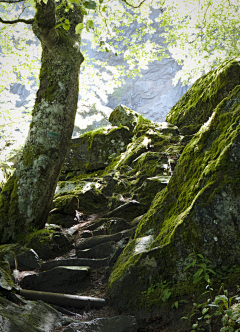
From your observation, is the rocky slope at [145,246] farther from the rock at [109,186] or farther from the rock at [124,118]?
the rock at [124,118]

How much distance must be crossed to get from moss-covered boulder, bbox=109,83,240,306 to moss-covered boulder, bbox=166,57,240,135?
4.77m

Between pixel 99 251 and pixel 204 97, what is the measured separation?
278 inches

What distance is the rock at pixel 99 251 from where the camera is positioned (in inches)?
172

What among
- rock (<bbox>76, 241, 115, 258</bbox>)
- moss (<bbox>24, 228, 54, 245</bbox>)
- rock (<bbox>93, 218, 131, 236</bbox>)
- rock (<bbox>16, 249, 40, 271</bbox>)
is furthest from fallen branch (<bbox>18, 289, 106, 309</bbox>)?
rock (<bbox>93, 218, 131, 236</bbox>)

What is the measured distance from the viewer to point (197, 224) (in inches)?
105

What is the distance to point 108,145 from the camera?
1080 cm

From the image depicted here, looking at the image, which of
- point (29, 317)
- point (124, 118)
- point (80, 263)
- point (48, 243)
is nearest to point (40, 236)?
point (48, 243)

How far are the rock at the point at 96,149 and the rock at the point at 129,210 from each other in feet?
16.2

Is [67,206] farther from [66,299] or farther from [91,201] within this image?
[66,299]

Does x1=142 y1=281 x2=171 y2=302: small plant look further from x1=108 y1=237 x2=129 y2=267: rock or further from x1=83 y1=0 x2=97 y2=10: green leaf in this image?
x1=83 y1=0 x2=97 y2=10: green leaf

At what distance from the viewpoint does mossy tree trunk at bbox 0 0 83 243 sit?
17.1 ft

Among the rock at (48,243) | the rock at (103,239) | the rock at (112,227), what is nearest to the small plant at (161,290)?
the rock at (103,239)

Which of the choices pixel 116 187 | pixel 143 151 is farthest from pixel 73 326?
pixel 143 151

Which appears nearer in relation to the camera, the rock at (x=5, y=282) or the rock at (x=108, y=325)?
the rock at (x=108, y=325)
